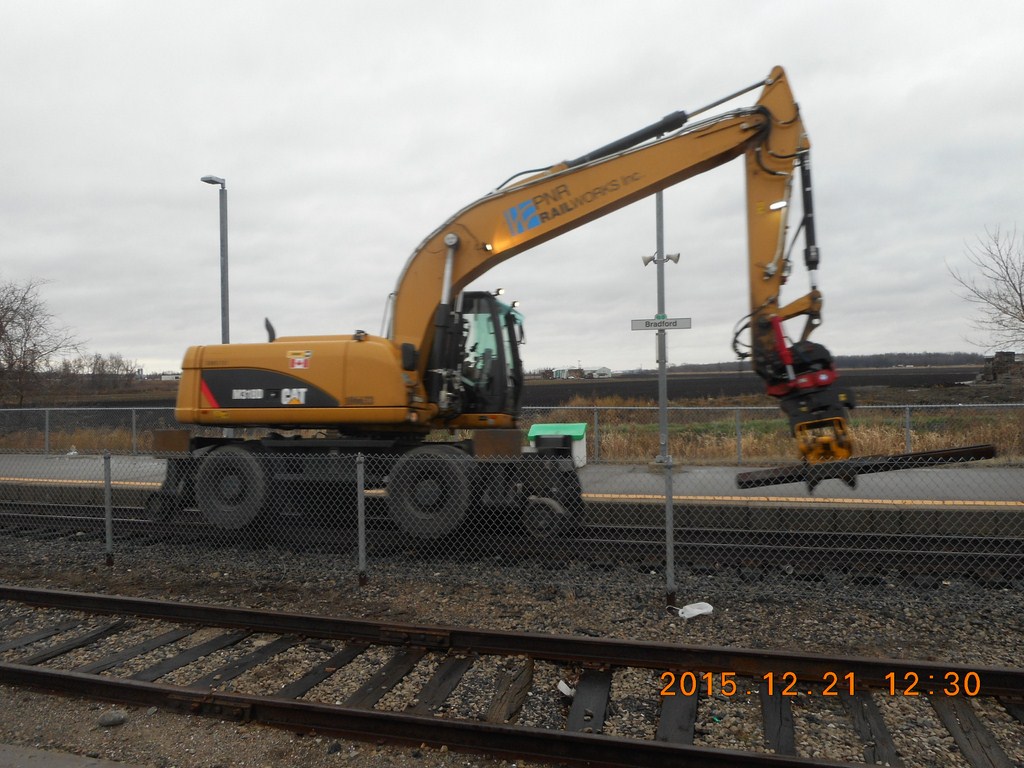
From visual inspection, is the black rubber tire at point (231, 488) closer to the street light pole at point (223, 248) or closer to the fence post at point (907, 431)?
the street light pole at point (223, 248)

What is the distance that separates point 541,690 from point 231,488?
548 centimetres

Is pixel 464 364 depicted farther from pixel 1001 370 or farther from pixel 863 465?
pixel 1001 370

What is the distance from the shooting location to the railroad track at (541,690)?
11.8ft

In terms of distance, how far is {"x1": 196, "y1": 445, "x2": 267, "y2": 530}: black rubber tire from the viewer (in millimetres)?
8156

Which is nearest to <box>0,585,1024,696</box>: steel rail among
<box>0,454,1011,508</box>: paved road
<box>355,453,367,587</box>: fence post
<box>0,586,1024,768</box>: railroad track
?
<box>0,586,1024,768</box>: railroad track

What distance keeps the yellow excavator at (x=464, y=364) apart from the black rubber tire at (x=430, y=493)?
16mm

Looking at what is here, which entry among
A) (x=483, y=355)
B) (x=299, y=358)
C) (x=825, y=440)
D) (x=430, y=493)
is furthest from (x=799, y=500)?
(x=299, y=358)

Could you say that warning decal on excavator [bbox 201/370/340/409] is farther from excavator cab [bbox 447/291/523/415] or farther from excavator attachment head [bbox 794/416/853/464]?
excavator attachment head [bbox 794/416/853/464]

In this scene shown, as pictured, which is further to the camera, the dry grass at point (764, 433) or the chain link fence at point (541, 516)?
the dry grass at point (764, 433)

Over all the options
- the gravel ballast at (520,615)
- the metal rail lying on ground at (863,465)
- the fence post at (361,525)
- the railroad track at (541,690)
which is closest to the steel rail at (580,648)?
the railroad track at (541,690)

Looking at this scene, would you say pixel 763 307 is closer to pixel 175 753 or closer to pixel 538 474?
pixel 538 474

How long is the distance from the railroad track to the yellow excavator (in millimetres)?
2370

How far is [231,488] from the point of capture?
27.3 ft

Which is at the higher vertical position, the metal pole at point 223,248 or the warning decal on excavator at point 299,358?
the metal pole at point 223,248
